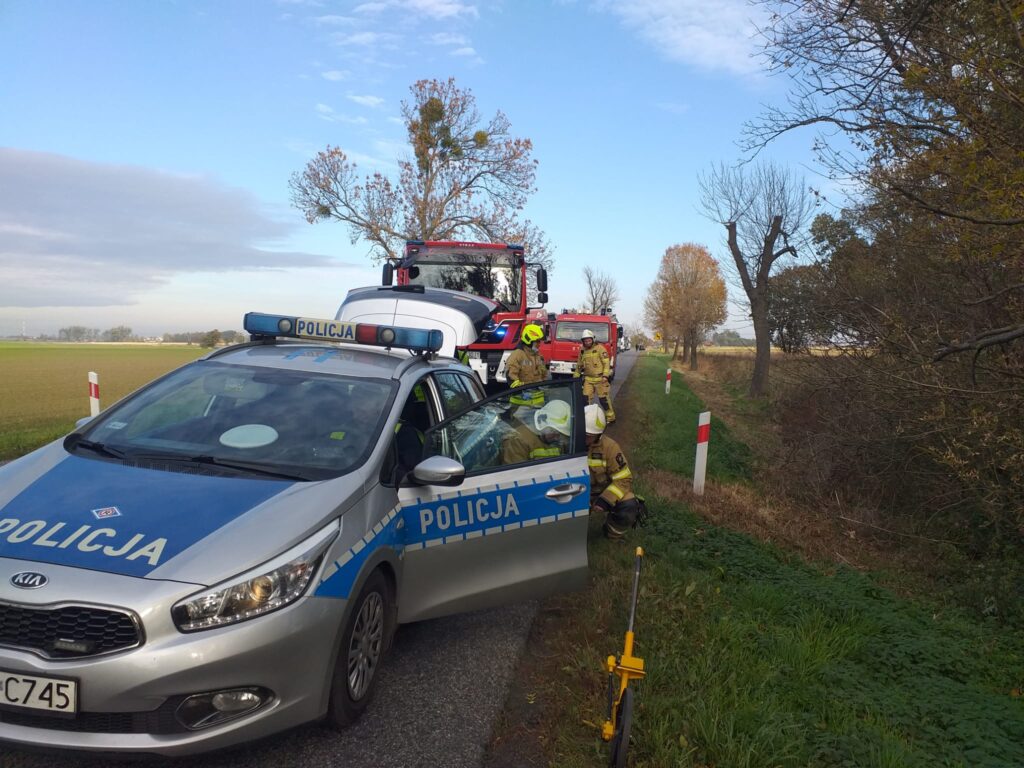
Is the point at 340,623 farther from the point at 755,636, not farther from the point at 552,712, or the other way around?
the point at 755,636

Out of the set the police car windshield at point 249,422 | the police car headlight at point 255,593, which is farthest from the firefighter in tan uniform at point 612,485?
the police car headlight at point 255,593

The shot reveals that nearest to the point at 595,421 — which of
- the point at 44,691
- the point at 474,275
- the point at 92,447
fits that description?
the point at 92,447

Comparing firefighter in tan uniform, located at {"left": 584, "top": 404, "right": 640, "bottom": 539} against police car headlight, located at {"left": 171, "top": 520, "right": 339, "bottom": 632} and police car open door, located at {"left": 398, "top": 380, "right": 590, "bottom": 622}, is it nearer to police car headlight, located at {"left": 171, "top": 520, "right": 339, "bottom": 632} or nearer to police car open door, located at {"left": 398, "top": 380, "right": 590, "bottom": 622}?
police car open door, located at {"left": 398, "top": 380, "right": 590, "bottom": 622}

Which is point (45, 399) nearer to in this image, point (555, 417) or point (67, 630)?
point (555, 417)

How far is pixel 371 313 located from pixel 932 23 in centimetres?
693

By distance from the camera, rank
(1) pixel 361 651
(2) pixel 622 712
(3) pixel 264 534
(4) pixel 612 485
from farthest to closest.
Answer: (4) pixel 612 485 < (1) pixel 361 651 < (2) pixel 622 712 < (3) pixel 264 534

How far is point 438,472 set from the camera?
3.41m

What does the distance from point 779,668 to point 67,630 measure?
3.37 m

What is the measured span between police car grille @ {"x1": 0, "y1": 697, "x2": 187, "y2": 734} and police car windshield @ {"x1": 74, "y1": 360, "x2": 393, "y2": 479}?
111 centimetres

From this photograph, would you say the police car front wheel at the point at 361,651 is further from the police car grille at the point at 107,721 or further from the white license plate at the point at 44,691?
the white license plate at the point at 44,691

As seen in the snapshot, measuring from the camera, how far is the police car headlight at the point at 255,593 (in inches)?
97.0

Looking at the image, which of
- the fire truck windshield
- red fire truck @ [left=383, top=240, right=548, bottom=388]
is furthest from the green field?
the fire truck windshield

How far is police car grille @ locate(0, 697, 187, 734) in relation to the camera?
237 cm

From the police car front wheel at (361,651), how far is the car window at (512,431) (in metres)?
0.93
